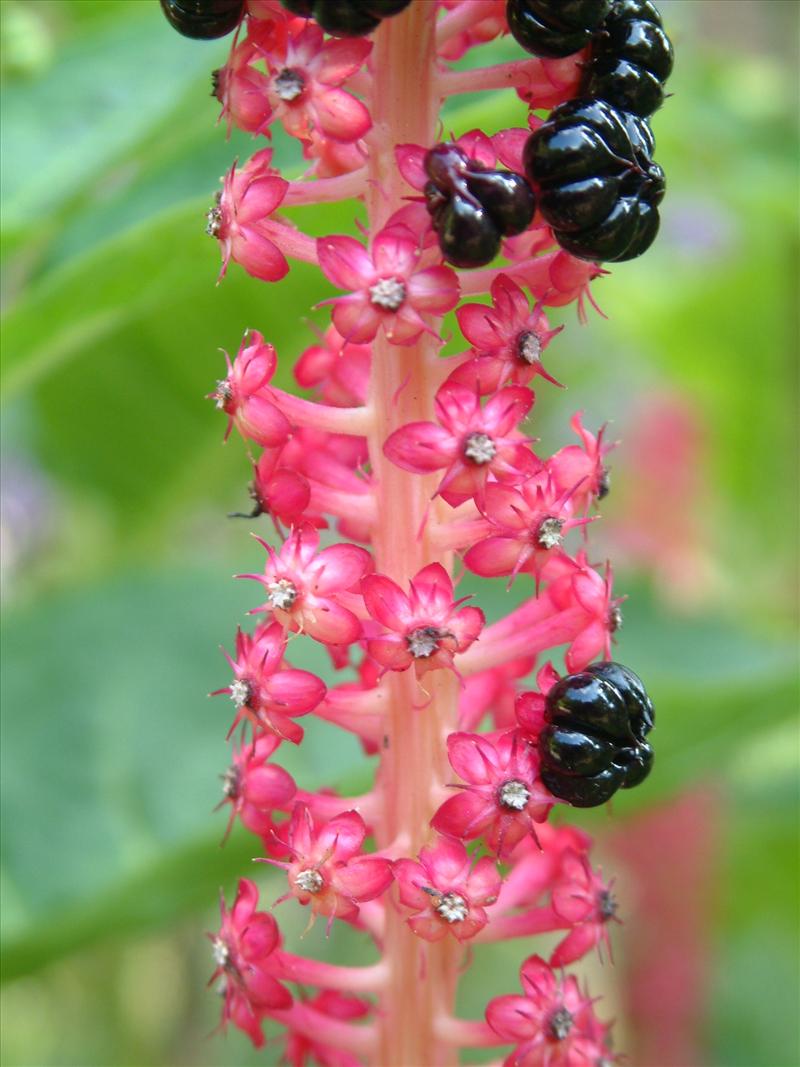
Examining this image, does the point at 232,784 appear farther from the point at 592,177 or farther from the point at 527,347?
the point at 592,177

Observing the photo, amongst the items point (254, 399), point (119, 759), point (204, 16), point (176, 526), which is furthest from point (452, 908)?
point (176, 526)

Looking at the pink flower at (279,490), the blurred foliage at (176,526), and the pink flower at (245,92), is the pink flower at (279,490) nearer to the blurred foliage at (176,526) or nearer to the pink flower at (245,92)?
the pink flower at (245,92)

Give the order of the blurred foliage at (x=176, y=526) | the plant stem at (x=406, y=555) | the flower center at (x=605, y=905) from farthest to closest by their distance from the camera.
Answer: the blurred foliage at (x=176, y=526)
the flower center at (x=605, y=905)
the plant stem at (x=406, y=555)

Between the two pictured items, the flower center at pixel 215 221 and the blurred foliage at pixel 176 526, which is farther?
the blurred foliage at pixel 176 526

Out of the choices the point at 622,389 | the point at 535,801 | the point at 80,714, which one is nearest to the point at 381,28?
the point at 535,801

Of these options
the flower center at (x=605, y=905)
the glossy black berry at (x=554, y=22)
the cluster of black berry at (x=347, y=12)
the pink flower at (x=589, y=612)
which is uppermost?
the cluster of black berry at (x=347, y=12)

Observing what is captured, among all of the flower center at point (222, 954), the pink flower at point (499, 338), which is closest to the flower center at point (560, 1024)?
the flower center at point (222, 954)
